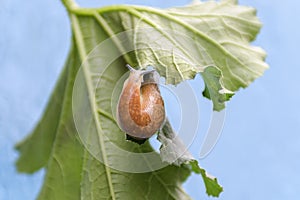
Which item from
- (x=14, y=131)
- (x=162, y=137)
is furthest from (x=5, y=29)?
(x=162, y=137)

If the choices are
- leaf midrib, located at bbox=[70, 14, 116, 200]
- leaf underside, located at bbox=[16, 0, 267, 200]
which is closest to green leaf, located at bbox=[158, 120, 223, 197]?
leaf underside, located at bbox=[16, 0, 267, 200]

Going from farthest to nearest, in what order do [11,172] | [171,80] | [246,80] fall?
[11,172] < [246,80] < [171,80]

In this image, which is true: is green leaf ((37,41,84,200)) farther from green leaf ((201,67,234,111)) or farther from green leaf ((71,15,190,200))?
green leaf ((201,67,234,111))

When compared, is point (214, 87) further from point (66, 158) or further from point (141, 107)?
point (66, 158)

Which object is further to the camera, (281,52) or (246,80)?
(281,52)

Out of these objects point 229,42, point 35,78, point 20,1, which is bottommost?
point 35,78

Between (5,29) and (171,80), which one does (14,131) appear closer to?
(5,29)
